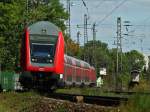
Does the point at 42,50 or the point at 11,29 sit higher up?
the point at 11,29

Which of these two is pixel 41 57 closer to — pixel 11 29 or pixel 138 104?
pixel 138 104

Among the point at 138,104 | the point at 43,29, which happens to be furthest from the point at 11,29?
the point at 138,104

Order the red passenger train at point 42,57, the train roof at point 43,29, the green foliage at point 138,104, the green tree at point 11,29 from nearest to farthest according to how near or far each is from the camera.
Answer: the green foliage at point 138,104 < the red passenger train at point 42,57 < the train roof at point 43,29 < the green tree at point 11,29

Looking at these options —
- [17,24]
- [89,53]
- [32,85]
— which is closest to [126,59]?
[89,53]

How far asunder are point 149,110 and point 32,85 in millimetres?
19035

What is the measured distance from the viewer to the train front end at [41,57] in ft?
105

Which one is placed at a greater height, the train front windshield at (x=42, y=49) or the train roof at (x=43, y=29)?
the train roof at (x=43, y=29)

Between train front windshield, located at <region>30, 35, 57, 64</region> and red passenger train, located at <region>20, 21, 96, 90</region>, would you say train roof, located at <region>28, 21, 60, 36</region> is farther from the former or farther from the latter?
train front windshield, located at <region>30, 35, 57, 64</region>

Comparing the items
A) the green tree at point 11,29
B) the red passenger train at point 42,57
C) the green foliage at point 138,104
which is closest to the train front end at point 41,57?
the red passenger train at point 42,57

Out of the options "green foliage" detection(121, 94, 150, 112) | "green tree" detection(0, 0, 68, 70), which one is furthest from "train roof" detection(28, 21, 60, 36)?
"green tree" detection(0, 0, 68, 70)

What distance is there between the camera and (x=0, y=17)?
6738 cm

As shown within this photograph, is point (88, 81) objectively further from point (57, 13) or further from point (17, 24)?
point (57, 13)

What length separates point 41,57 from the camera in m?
32.0

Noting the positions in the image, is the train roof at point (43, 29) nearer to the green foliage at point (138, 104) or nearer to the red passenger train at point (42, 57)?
the red passenger train at point (42, 57)
